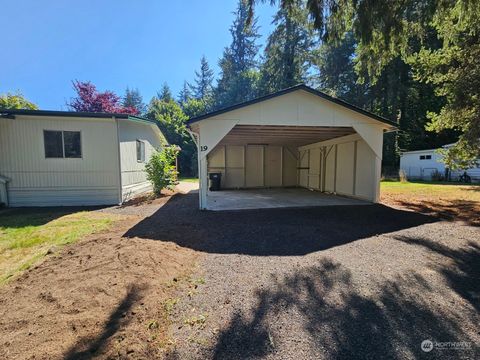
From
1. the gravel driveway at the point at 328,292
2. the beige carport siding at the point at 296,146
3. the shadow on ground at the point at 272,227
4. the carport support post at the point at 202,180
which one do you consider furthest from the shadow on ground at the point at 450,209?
the carport support post at the point at 202,180

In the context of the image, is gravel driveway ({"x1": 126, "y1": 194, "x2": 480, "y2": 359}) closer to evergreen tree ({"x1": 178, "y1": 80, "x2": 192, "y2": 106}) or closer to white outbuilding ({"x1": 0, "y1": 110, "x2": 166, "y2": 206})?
white outbuilding ({"x1": 0, "y1": 110, "x2": 166, "y2": 206})

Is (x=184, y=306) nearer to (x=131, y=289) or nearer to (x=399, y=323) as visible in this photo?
(x=131, y=289)

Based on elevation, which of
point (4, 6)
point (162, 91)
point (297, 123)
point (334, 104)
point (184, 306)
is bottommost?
point (184, 306)

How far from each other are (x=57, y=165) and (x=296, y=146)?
39.8 ft

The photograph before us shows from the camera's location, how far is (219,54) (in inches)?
1535

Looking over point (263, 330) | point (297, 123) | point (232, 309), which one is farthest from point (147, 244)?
point (297, 123)

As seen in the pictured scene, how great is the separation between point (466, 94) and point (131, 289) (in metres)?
10.1

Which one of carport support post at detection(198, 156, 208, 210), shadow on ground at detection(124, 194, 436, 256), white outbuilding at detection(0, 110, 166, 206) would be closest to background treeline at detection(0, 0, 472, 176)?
carport support post at detection(198, 156, 208, 210)

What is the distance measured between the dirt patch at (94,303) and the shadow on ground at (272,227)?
35.5 inches

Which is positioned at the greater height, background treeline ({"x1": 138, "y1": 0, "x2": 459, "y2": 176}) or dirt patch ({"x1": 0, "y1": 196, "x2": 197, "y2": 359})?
background treeline ({"x1": 138, "y1": 0, "x2": 459, "y2": 176})

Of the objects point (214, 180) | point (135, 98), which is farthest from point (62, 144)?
point (135, 98)

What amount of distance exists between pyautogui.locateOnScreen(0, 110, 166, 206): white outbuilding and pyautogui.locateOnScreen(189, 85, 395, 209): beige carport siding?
3306 mm

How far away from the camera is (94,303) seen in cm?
278

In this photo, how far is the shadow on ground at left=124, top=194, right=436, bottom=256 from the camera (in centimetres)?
480
